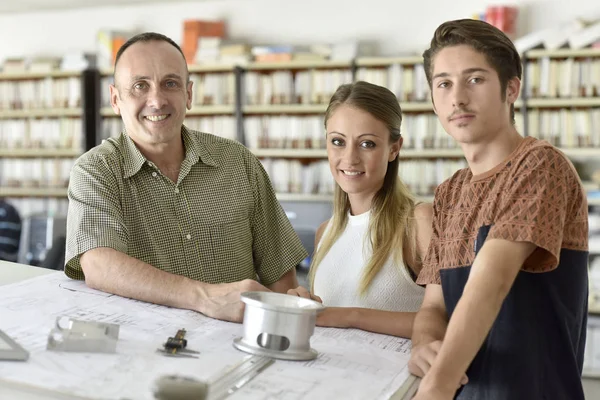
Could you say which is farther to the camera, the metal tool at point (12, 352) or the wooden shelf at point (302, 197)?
the wooden shelf at point (302, 197)

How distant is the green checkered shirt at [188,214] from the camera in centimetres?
165

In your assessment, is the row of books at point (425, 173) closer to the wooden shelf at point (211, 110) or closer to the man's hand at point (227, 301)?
Answer: the wooden shelf at point (211, 110)

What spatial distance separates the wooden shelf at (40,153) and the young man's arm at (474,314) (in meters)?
4.91

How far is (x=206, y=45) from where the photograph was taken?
507cm

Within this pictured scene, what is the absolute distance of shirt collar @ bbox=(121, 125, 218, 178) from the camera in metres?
1.78

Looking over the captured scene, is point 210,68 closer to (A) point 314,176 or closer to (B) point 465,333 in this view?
(A) point 314,176

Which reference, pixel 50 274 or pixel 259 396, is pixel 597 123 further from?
pixel 259 396

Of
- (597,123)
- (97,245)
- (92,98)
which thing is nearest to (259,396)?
(97,245)

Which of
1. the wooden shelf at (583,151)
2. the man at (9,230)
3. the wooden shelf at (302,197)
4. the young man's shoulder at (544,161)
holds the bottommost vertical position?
the man at (9,230)

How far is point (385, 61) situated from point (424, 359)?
12.3 feet

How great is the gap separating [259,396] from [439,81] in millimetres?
662

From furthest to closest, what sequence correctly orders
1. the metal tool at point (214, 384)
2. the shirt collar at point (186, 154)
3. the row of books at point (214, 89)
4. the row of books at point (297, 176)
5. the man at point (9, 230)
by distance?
the man at point (9, 230) → the row of books at point (214, 89) → the row of books at point (297, 176) → the shirt collar at point (186, 154) → the metal tool at point (214, 384)

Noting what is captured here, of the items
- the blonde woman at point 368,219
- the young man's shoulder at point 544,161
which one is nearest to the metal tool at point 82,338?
the blonde woman at point 368,219

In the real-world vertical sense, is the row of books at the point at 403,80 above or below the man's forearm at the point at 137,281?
above
